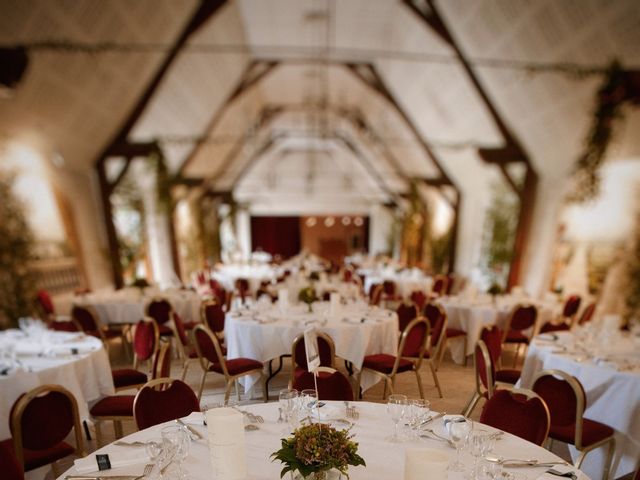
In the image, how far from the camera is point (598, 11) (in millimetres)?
5363

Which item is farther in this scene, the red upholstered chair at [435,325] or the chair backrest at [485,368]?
the red upholstered chair at [435,325]

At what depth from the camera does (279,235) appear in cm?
2528

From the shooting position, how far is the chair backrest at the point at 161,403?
102 inches

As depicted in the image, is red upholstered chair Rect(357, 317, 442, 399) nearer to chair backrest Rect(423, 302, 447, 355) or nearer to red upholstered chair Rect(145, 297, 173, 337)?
chair backrest Rect(423, 302, 447, 355)

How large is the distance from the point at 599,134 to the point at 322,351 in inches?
205

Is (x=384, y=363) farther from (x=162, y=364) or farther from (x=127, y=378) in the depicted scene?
(x=127, y=378)

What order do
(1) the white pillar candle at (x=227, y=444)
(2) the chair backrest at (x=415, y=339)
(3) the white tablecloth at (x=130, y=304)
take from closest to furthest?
(1) the white pillar candle at (x=227, y=444)
(2) the chair backrest at (x=415, y=339)
(3) the white tablecloth at (x=130, y=304)

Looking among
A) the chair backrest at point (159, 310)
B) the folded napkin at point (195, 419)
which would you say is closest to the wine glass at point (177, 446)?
the folded napkin at point (195, 419)

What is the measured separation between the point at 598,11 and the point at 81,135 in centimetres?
867

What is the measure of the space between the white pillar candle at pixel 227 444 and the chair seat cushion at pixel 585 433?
2.58 metres

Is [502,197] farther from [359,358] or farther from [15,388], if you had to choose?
[15,388]

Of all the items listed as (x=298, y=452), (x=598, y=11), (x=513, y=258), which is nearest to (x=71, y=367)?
(x=298, y=452)

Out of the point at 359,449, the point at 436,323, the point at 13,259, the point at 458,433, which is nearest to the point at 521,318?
the point at 436,323

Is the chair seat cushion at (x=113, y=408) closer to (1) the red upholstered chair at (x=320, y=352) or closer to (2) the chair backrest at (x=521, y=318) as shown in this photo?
(1) the red upholstered chair at (x=320, y=352)
